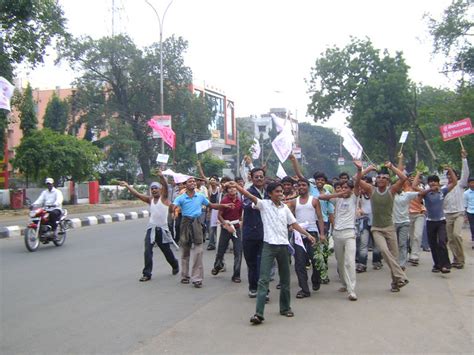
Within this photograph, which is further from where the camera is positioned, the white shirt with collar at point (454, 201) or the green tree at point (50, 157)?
the green tree at point (50, 157)

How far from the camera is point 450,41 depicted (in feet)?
85.5

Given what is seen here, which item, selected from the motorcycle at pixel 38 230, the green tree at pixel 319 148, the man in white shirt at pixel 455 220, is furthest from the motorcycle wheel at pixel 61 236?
the green tree at pixel 319 148

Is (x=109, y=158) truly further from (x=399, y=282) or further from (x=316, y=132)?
(x=316, y=132)

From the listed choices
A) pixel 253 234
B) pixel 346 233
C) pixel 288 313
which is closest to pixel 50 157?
pixel 253 234

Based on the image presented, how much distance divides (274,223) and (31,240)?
309 inches

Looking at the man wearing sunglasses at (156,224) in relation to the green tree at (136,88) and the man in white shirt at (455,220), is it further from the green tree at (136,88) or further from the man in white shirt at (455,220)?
the green tree at (136,88)

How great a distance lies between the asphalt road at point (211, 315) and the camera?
516 centimetres

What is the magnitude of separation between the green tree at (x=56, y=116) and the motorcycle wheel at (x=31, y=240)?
116ft

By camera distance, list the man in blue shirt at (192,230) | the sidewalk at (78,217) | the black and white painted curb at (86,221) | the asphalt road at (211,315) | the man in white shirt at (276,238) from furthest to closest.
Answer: the sidewalk at (78,217)
the black and white painted curb at (86,221)
the man in blue shirt at (192,230)
the man in white shirt at (276,238)
the asphalt road at (211,315)

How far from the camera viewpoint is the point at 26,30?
68.5 feet

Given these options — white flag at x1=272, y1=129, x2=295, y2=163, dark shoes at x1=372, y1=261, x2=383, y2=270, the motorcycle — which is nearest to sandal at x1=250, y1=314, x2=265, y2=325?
white flag at x1=272, y1=129, x2=295, y2=163

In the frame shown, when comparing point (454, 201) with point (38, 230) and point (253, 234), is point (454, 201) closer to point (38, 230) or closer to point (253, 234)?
point (253, 234)

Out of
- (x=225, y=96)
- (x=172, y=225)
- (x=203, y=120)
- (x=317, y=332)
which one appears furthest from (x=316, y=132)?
(x=317, y=332)

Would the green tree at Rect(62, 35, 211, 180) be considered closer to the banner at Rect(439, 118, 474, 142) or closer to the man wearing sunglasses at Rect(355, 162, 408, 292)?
the banner at Rect(439, 118, 474, 142)
